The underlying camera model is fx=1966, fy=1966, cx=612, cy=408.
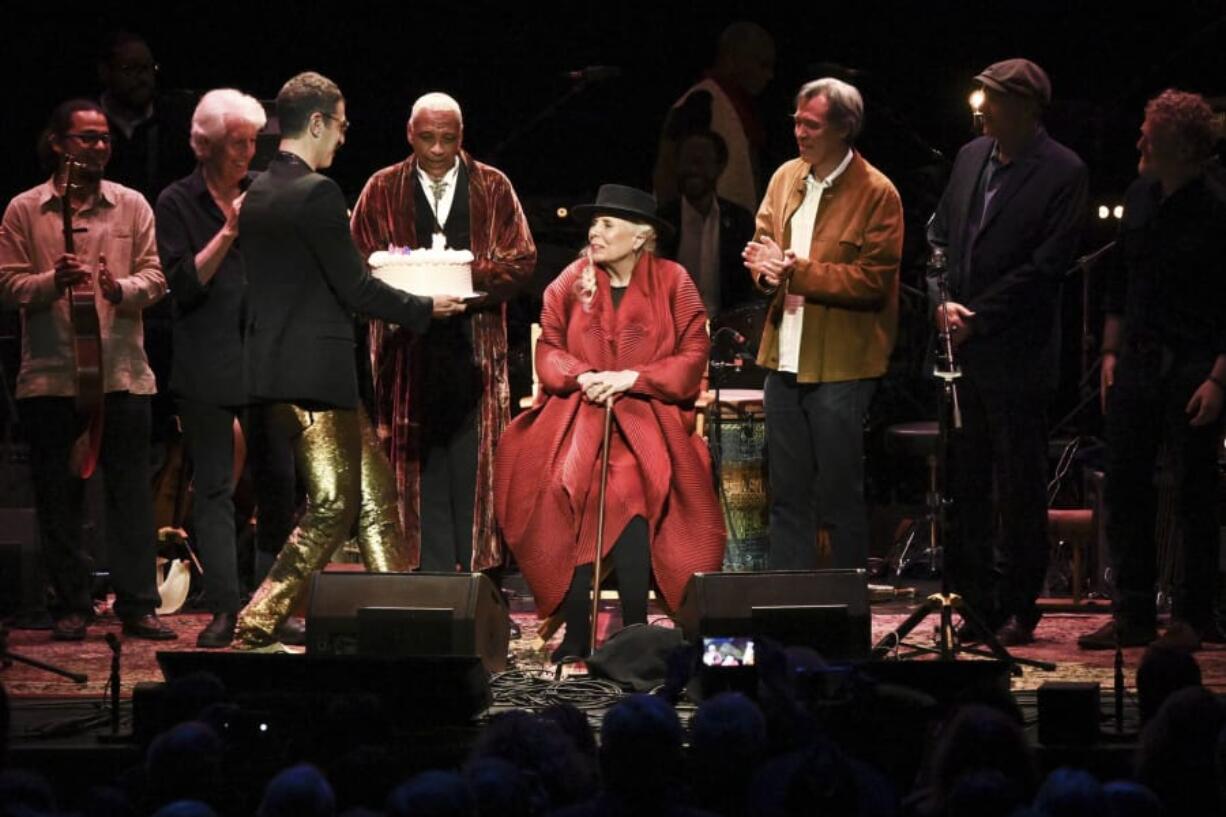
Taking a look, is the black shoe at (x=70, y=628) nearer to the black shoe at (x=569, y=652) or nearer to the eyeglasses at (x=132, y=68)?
the black shoe at (x=569, y=652)

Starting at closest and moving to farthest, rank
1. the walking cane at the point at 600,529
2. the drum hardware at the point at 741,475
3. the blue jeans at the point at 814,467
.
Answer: the walking cane at the point at 600,529 < the blue jeans at the point at 814,467 < the drum hardware at the point at 741,475

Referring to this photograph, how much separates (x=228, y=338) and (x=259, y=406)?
0.59m

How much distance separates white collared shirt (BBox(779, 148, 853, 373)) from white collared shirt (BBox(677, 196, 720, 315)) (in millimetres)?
2439

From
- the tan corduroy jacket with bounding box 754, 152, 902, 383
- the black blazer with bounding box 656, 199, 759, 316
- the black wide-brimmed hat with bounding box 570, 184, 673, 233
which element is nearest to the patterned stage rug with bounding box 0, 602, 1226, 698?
the tan corduroy jacket with bounding box 754, 152, 902, 383

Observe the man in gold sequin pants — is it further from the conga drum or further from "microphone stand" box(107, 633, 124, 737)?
the conga drum

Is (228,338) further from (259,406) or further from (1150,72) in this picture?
(1150,72)

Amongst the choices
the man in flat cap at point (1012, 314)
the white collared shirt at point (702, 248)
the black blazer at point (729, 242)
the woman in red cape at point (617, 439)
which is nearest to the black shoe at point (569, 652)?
the woman in red cape at point (617, 439)

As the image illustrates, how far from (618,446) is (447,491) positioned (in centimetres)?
100

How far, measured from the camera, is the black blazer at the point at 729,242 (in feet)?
33.3

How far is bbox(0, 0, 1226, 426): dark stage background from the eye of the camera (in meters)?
10.8

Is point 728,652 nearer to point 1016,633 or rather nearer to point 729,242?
point 1016,633

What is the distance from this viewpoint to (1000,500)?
7461 mm

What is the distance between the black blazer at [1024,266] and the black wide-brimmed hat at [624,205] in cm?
124

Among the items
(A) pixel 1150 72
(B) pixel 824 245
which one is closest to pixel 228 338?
(B) pixel 824 245
